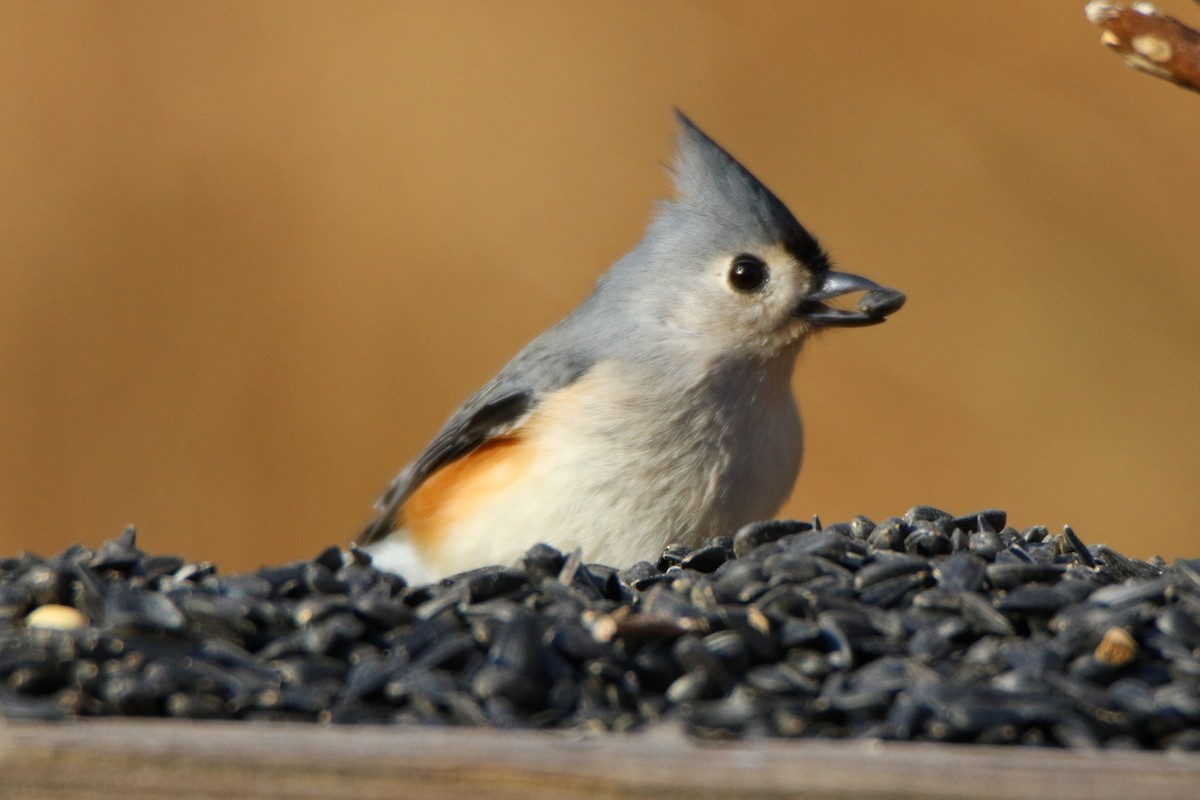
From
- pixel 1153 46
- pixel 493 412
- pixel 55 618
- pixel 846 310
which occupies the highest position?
pixel 1153 46

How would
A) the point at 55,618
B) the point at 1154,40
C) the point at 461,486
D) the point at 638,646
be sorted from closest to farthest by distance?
the point at 638,646 < the point at 55,618 < the point at 1154,40 < the point at 461,486

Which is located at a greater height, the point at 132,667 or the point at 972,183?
the point at 972,183

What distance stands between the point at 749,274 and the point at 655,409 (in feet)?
1.47

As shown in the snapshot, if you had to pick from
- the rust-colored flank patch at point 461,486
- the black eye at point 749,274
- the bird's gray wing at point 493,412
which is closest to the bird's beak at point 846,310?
the black eye at point 749,274

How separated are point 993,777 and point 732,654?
454mm

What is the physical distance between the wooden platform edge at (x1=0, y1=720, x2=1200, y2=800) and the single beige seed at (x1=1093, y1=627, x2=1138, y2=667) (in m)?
0.36

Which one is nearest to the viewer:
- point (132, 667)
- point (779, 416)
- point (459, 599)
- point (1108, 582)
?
point (132, 667)

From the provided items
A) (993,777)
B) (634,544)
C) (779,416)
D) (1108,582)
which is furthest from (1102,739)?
(779,416)

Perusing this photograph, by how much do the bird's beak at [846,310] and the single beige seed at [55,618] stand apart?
6.13 feet

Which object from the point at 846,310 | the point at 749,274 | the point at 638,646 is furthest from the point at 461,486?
the point at 638,646

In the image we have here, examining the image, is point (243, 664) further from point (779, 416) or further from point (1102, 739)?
point (779, 416)

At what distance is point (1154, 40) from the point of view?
1.79 metres

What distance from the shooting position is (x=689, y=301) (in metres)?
3.14

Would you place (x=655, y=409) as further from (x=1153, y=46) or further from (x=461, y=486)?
(x=1153, y=46)
